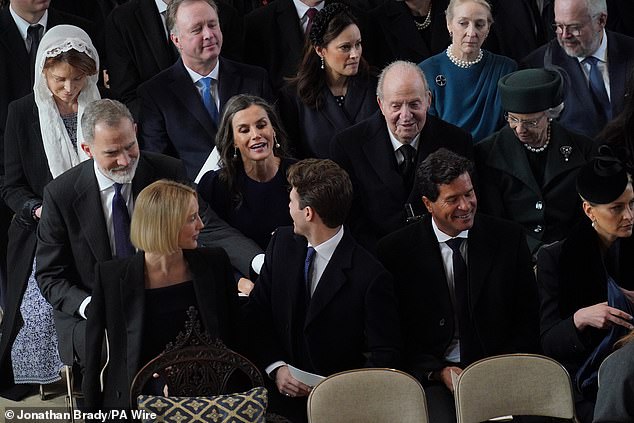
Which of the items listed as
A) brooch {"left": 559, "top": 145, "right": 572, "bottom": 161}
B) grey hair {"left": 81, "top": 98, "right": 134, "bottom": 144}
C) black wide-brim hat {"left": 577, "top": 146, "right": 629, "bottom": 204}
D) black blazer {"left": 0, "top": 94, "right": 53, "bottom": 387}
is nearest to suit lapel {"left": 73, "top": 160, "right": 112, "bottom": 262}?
grey hair {"left": 81, "top": 98, "right": 134, "bottom": 144}

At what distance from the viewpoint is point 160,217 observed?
5.20m

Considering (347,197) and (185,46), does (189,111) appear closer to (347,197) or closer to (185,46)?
(185,46)

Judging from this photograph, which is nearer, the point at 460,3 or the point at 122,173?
the point at 122,173

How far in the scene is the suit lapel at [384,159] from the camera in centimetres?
632

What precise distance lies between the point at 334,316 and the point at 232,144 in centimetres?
122

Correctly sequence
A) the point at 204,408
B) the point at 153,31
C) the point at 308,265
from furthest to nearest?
the point at 153,31, the point at 308,265, the point at 204,408

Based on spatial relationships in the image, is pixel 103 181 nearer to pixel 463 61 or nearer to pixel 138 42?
pixel 138 42

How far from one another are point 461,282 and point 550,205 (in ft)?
3.22

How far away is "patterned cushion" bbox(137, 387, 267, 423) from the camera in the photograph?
194 inches

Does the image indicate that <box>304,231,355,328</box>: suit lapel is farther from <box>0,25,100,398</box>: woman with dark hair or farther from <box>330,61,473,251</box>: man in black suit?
<box>0,25,100,398</box>: woman with dark hair

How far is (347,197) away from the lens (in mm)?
5492

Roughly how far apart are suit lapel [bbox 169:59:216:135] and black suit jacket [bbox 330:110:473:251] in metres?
0.74

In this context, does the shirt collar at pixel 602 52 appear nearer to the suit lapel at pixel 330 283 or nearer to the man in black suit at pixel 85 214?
the suit lapel at pixel 330 283

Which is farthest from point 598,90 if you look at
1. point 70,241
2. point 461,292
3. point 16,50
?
point 16,50
